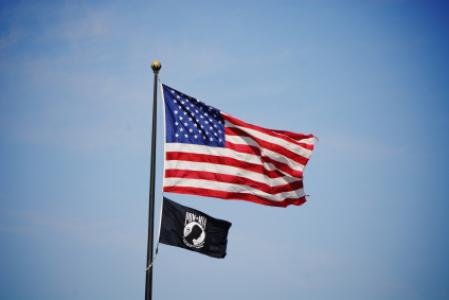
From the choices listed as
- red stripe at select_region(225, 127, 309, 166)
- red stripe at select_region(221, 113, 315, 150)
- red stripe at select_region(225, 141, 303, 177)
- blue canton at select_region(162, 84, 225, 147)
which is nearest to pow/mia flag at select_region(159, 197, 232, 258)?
blue canton at select_region(162, 84, 225, 147)

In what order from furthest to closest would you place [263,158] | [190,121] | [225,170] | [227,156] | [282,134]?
[282,134] → [263,158] → [227,156] → [225,170] → [190,121]

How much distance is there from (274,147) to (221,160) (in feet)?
6.06

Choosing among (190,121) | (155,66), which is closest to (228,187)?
(190,121)

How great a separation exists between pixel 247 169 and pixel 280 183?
1223 mm

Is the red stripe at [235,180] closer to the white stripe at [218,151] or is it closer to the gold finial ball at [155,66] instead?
the white stripe at [218,151]

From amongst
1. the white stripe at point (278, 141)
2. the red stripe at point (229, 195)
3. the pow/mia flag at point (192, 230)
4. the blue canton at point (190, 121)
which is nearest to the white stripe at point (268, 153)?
the white stripe at point (278, 141)

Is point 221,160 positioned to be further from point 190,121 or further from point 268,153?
point 268,153

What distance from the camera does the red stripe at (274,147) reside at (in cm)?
1395

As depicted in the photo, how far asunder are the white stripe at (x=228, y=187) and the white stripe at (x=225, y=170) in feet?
1.00

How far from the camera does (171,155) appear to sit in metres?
12.6

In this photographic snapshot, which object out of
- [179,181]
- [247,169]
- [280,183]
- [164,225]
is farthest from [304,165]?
[164,225]

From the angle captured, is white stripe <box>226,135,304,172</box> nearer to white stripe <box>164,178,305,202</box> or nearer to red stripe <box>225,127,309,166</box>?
red stripe <box>225,127,309,166</box>

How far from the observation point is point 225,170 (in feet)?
44.1

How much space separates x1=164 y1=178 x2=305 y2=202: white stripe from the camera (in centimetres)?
1246
